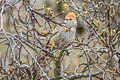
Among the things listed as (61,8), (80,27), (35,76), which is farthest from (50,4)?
(35,76)

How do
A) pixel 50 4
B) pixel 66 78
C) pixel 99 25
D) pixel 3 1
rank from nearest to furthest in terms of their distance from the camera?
pixel 3 1 < pixel 66 78 < pixel 99 25 < pixel 50 4

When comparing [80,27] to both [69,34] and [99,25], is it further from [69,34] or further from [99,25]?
[99,25]

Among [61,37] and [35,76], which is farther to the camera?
[61,37]

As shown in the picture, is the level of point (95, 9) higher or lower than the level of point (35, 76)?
higher

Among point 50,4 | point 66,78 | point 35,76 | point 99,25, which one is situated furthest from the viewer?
point 50,4

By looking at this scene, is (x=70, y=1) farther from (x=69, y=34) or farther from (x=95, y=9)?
(x=69, y=34)

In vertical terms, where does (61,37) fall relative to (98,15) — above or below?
below

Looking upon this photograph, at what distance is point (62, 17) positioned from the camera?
830 centimetres

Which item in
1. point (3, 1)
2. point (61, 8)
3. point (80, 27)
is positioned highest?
point (3, 1)

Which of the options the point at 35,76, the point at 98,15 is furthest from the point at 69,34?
the point at 35,76

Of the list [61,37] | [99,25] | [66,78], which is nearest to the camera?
[66,78]

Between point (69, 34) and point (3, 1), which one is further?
point (69, 34)

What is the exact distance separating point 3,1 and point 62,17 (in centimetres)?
557

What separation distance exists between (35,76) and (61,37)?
329 cm
